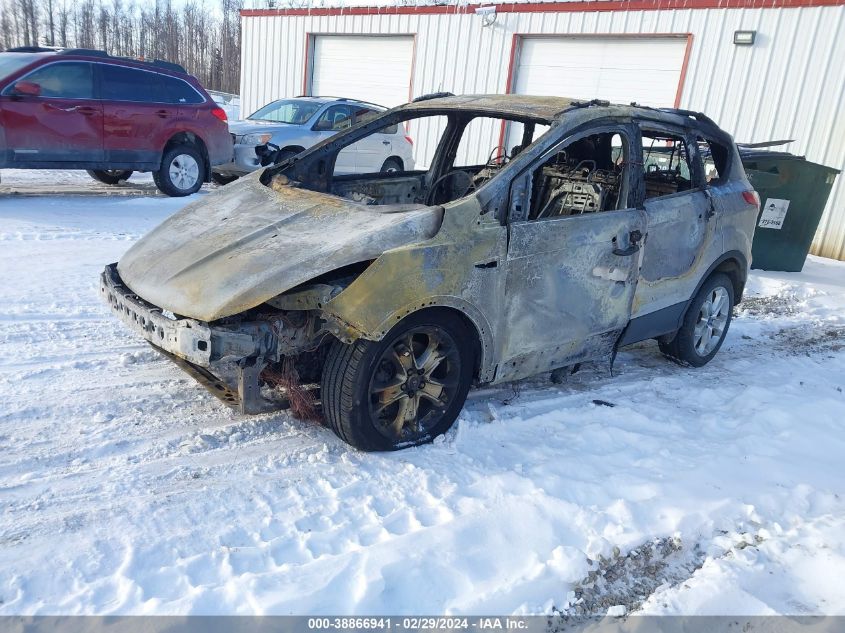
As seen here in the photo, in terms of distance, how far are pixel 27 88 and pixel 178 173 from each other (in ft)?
7.17

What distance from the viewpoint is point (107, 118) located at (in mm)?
9359

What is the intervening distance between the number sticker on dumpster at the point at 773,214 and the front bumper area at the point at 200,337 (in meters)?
7.54

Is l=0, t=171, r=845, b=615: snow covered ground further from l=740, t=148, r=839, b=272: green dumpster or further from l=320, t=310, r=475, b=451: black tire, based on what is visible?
l=740, t=148, r=839, b=272: green dumpster

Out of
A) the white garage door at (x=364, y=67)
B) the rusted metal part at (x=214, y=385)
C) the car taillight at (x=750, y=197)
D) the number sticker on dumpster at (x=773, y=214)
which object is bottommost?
the rusted metal part at (x=214, y=385)

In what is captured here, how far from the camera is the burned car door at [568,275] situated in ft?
12.5

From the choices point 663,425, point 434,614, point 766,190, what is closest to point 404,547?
point 434,614

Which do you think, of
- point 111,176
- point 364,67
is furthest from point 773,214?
point 364,67

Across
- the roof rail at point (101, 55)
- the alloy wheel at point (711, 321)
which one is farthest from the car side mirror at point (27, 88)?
the alloy wheel at point (711, 321)

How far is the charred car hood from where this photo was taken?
326cm

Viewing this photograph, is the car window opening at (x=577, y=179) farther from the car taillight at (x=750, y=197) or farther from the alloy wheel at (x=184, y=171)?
the alloy wheel at (x=184, y=171)

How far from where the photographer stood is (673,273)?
4781 mm

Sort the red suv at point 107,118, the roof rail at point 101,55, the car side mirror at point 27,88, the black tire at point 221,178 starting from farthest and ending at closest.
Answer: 1. the black tire at point 221,178
2. the roof rail at point 101,55
3. the red suv at point 107,118
4. the car side mirror at point 27,88

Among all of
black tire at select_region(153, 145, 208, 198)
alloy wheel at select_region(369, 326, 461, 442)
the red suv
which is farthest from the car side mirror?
alloy wheel at select_region(369, 326, 461, 442)

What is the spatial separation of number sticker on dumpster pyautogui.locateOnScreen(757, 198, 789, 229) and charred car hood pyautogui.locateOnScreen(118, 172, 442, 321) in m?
6.66
